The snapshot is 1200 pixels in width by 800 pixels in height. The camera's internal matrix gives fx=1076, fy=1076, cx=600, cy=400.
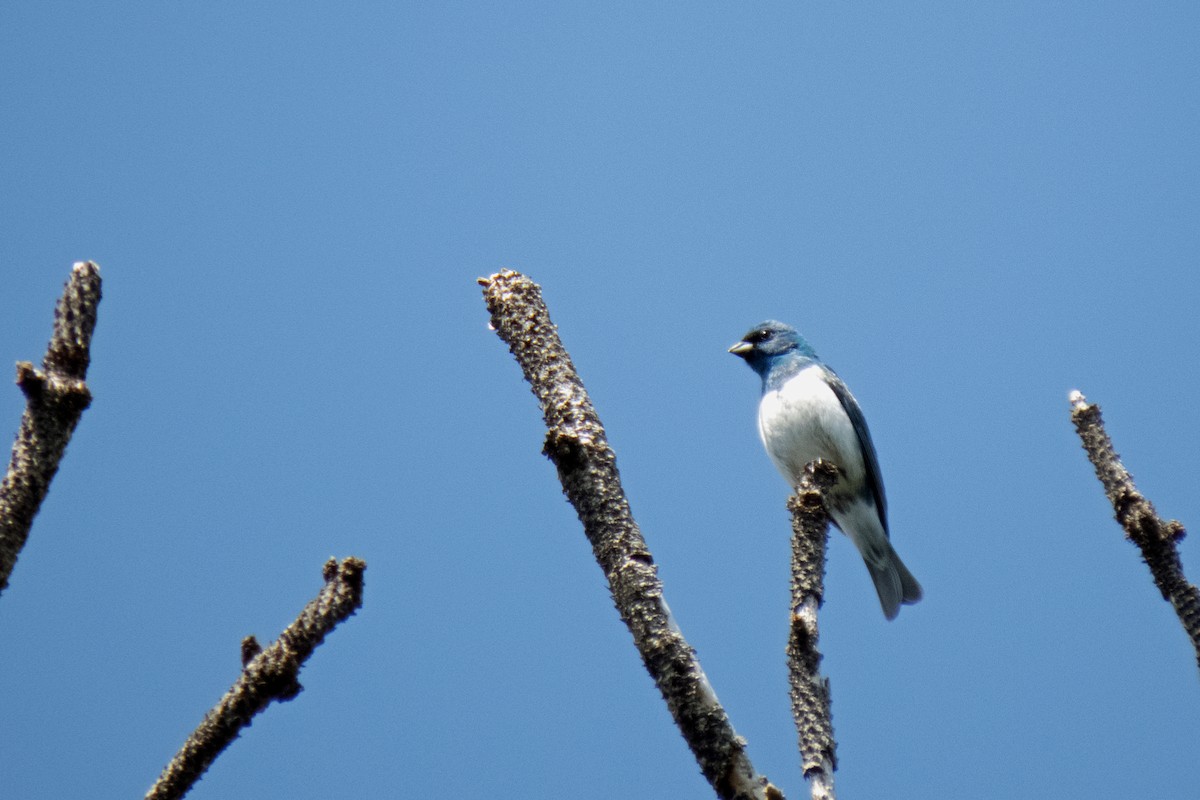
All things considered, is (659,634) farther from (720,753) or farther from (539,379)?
(539,379)

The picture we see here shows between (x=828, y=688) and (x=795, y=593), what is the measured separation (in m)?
0.41

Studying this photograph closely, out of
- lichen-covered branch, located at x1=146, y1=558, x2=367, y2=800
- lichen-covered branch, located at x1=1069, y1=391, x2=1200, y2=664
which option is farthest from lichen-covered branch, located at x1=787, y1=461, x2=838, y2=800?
lichen-covered branch, located at x1=146, y1=558, x2=367, y2=800

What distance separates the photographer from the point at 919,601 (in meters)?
9.30

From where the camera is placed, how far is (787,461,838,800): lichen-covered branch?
3371 mm

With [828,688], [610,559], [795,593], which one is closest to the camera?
[610,559]

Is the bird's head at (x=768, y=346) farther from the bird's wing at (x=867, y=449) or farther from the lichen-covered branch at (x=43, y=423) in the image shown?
the lichen-covered branch at (x=43, y=423)

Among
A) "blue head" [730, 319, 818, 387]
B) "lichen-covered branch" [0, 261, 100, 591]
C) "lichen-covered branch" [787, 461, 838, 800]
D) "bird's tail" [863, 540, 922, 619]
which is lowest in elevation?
"lichen-covered branch" [787, 461, 838, 800]

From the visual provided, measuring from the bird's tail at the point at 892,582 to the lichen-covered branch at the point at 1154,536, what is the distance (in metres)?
5.46

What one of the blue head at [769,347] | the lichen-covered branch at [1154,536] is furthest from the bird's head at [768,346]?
the lichen-covered branch at [1154,536]

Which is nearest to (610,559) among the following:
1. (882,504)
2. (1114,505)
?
(1114,505)

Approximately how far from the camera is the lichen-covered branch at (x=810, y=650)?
3.37 meters

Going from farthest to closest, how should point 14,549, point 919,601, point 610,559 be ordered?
point 919,601, point 610,559, point 14,549

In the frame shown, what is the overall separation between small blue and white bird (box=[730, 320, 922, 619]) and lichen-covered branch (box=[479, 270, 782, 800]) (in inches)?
221

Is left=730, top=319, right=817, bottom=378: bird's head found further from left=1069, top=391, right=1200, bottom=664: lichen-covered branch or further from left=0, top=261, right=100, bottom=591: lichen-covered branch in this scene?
left=0, top=261, right=100, bottom=591: lichen-covered branch
